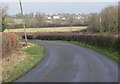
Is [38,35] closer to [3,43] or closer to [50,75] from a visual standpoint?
[3,43]

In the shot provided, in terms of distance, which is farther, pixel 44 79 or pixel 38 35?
pixel 38 35

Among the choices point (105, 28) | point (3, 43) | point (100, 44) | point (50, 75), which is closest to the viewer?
point (50, 75)

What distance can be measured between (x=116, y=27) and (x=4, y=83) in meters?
46.9

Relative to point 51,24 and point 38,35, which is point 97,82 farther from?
point 51,24

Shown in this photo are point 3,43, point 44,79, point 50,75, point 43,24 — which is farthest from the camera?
point 43,24

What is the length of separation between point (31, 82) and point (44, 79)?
3.13ft

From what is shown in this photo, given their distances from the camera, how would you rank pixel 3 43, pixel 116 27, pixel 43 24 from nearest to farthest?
pixel 3 43, pixel 116 27, pixel 43 24

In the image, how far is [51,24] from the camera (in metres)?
119

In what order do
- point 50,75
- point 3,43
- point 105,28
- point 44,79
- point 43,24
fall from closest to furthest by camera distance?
1. point 44,79
2. point 50,75
3. point 3,43
4. point 105,28
5. point 43,24

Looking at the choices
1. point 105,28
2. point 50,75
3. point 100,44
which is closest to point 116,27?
point 105,28

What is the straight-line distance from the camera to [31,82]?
1349 centimetres

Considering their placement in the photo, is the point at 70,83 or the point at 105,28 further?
the point at 105,28

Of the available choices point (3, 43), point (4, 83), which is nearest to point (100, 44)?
point (3, 43)

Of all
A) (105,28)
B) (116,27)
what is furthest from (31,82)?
(105,28)
